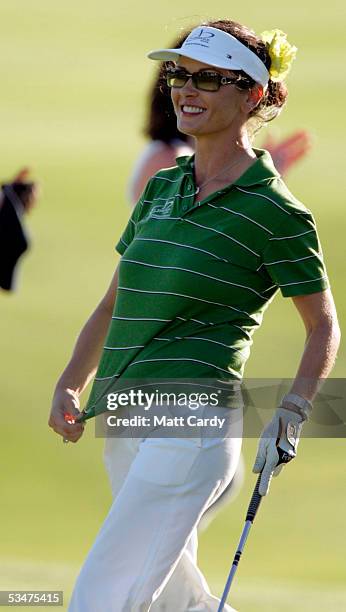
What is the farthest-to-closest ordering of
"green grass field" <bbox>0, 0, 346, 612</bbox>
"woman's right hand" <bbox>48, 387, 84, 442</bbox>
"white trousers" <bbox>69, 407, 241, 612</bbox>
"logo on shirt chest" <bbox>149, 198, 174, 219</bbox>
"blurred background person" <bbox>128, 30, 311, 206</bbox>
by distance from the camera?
"green grass field" <bbox>0, 0, 346, 612</bbox> < "blurred background person" <bbox>128, 30, 311, 206</bbox> < "woman's right hand" <bbox>48, 387, 84, 442</bbox> < "logo on shirt chest" <bbox>149, 198, 174, 219</bbox> < "white trousers" <bbox>69, 407, 241, 612</bbox>

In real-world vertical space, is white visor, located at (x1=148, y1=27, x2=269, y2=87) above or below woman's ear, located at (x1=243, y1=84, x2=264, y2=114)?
above

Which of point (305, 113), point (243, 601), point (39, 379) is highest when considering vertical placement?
point (305, 113)

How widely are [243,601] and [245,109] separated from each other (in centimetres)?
256

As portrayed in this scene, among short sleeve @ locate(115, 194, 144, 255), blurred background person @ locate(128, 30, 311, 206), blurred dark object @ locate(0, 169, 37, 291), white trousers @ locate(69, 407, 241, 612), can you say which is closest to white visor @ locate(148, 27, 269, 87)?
short sleeve @ locate(115, 194, 144, 255)

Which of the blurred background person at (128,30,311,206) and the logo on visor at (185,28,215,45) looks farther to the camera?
the blurred background person at (128,30,311,206)

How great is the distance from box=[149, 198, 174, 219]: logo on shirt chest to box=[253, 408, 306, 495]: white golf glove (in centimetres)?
57

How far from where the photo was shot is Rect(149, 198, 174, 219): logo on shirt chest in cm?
396

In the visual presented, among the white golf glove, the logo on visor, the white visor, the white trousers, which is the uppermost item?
the logo on visor

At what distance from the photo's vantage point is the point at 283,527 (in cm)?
712

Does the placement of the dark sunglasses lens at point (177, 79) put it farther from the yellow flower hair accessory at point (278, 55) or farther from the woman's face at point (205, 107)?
the yellow flower hair accessory at point (278, 55)

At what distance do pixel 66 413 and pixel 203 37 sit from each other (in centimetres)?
103

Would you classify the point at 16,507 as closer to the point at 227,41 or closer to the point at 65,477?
the point at 65,477

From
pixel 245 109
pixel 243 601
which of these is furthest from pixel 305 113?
pixel 245 109

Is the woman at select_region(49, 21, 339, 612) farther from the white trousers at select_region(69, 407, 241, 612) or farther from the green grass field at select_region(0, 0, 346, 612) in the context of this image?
the green grass field at select_region(0, 0, 346, 612)
